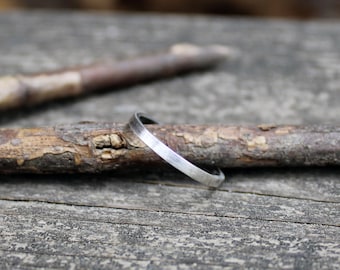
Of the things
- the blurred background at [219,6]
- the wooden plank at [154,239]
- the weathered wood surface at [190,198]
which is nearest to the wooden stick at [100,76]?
the weathered wood surface at [190,198]

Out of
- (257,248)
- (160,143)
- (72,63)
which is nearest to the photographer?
(257,248)

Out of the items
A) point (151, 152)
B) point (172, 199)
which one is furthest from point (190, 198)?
point (151, 152)

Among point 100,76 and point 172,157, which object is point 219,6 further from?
point 172,157

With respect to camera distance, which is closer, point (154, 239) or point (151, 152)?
point (154, 239)

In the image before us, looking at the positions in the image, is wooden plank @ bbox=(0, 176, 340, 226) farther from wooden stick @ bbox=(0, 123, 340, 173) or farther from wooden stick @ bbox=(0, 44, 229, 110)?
wooden stick @ bbox=(0, 44, 229, 110)

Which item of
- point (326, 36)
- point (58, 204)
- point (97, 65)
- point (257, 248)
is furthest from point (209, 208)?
point (326, 36)

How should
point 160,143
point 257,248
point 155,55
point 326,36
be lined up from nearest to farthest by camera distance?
1. point 257,248
2. point 160,143
3. point 155,55
4. point 326,36

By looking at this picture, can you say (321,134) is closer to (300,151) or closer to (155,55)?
(300,151)
